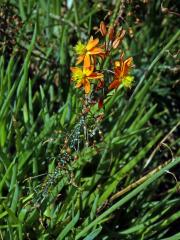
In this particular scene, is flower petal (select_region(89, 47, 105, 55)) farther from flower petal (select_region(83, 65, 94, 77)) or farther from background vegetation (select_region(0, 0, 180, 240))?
background vegetation (select_region(0, 0, 180, 240))

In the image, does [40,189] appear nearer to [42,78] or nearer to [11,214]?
[11,214]

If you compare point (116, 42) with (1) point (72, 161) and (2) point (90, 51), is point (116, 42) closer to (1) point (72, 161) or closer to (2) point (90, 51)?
(2) point (90, 51)

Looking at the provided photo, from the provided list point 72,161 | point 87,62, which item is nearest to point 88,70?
point 87,62

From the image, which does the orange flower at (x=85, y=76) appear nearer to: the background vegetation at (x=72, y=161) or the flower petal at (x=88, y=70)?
the flower petal at (x=88, y=70)

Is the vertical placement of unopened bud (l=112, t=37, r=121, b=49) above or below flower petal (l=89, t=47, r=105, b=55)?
above

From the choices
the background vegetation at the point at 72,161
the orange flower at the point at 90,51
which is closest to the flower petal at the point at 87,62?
the orange flower at the point at 90,51

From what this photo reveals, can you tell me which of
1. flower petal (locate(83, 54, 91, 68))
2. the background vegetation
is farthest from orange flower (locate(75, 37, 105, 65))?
the background vegetation

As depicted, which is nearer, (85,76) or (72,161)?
(85,76)

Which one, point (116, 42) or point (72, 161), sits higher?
point (116, 42)
